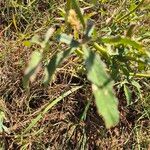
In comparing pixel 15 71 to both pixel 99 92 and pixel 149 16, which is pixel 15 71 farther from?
pixel 99 92

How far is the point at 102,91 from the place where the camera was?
2.97 feet

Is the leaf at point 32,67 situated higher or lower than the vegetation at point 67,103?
higher

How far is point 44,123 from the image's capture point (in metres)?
1.75

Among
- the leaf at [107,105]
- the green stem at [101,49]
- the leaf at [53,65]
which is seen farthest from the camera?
the green stem at [101,49]

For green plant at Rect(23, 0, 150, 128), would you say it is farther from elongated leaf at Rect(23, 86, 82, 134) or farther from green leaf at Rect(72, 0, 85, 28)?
elongated leaf at Rect(23, 86, 82, 134)

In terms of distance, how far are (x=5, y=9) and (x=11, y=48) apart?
22cm

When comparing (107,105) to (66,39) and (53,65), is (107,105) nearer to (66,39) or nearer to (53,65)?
(53,65)

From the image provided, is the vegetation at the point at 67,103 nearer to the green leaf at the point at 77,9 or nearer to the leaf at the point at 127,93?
the leaf at the point at 127,93

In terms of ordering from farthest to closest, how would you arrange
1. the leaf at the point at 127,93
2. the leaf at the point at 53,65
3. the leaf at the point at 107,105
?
the leaf at the point at 127,93, the leaf at the point at 53,65, the leaf at the point at 107,105

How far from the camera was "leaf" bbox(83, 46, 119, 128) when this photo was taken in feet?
2.79

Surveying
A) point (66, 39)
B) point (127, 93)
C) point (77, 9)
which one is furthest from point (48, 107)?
point (77, 9)

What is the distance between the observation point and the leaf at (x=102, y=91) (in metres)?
0.85

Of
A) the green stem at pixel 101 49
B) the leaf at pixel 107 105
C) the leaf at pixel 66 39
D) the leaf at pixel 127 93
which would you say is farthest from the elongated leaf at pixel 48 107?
the leaf at pixel 107 105

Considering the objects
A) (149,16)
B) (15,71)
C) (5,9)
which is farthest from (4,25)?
A: (149,16)
